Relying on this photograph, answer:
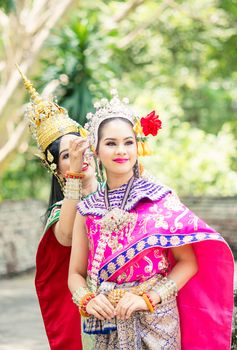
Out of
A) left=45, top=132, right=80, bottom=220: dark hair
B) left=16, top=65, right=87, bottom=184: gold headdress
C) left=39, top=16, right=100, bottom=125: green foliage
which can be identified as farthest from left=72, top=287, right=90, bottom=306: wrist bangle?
left=39, top=16, right=100, bottom=125: green foliage

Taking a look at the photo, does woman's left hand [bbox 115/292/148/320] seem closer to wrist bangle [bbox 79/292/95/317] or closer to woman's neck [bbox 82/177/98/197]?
wrist bangle [bbox 79/292/95/317]

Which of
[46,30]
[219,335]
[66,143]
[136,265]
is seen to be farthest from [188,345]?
[46,30]

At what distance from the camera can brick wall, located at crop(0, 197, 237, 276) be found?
10296 millimetres

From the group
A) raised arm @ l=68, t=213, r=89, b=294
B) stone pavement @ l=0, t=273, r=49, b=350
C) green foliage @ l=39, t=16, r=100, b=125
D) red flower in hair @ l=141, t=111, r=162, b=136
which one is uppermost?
green foliage @ l=39, t=16, r=100, b=125

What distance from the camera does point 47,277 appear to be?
3.84m

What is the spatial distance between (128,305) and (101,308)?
11 cm

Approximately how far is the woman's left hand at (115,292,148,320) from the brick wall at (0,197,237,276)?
23.9ft

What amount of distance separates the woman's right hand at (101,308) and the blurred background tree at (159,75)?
19.2 ft

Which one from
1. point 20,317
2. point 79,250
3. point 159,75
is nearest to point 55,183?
point 79,250

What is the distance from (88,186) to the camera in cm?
373

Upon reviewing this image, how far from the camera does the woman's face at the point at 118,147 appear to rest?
3.14m

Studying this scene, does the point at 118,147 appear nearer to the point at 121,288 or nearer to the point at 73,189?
the point at 73,189

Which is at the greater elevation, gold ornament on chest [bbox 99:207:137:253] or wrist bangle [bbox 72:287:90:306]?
gold ornament on chest [bbox 99:207:137:253]

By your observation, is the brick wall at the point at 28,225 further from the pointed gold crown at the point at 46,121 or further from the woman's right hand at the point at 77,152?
the woman's right hand at the point at 77,152
